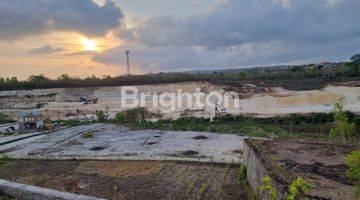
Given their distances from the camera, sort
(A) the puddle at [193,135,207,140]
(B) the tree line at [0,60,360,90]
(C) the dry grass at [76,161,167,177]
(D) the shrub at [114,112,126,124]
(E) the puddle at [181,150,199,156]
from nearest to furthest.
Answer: (C) the dry grass at [76,161,167,177]
(E) the puddle at [181,150,199,156]
(A) the puddle at [193,135,207,140]
(D) the shrub at [114,112,126,124]
(B) the tree line at [0,60,360,90]

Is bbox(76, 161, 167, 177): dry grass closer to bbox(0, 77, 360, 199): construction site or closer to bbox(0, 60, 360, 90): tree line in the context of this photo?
bbox(0, 77, 360, 199): construction site

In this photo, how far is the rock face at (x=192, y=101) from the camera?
133 ft

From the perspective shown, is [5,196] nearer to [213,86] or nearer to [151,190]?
[151,190]

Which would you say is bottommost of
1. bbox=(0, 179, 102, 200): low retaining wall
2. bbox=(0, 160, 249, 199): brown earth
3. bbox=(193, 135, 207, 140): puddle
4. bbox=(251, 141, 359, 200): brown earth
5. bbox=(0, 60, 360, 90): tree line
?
bbox=(0, 160, 249, 199): brown earth

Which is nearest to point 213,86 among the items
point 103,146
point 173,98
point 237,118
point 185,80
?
point 173,98

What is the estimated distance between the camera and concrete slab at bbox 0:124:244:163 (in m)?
20.2

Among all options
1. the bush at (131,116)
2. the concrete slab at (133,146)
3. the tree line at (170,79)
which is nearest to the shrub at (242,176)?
the concrete slab at (133,146)

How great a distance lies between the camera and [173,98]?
53250mm

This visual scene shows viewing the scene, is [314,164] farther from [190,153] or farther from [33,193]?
[190,153]

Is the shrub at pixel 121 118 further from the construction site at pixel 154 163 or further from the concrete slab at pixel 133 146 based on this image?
the concrete slab at pixel 133 146

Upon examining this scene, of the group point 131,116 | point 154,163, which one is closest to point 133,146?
point 154,163

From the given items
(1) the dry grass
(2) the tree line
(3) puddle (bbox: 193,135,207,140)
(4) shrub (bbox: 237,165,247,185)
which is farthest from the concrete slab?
(2) the tree line

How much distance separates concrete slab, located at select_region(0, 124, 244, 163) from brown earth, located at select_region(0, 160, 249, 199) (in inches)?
55.0

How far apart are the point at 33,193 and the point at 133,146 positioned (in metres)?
10.1
